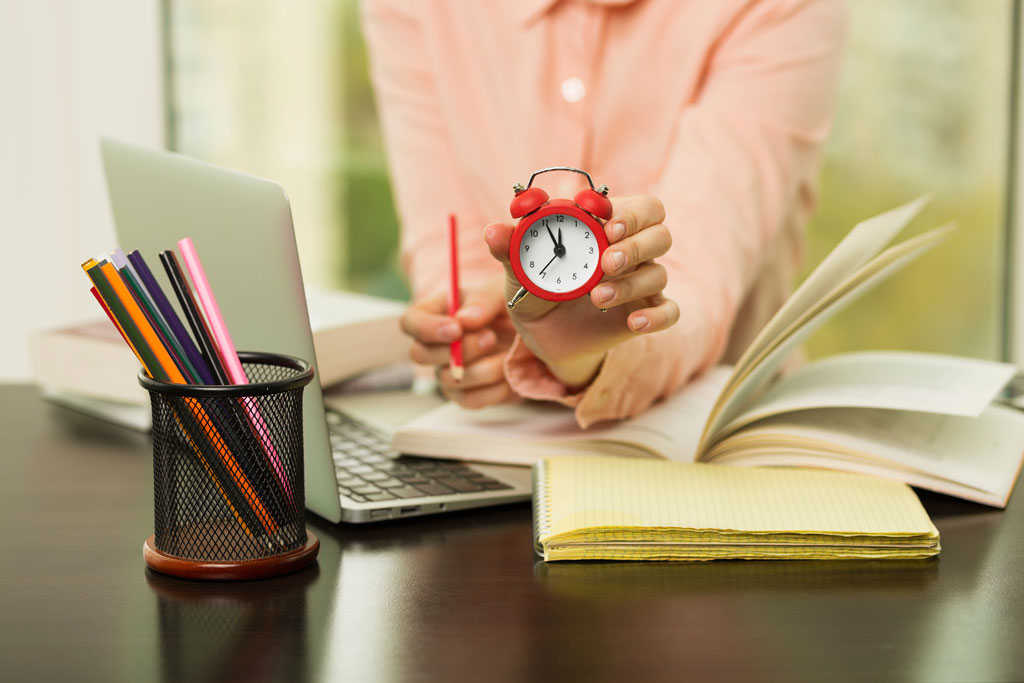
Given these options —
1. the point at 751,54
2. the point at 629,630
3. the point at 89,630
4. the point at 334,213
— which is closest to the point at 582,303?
the point at 629,630

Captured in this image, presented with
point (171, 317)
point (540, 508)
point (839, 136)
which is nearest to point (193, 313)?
point (171, 317)

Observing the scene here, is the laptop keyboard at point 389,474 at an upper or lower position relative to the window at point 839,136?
lower

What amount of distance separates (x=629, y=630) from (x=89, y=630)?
0.96 feet

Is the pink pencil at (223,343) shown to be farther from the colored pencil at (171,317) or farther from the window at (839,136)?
the window at (839,136)

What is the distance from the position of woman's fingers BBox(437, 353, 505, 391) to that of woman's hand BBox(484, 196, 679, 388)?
0.29 feet

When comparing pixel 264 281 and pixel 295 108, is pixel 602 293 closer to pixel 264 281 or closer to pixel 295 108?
pixel 264 281

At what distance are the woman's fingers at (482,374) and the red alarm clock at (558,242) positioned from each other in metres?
0.26

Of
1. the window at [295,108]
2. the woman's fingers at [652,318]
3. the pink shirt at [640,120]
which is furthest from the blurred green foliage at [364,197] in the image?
the woman's fingers at [652,318]

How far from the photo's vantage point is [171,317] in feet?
2.02

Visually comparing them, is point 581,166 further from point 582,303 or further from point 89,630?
point 89,630

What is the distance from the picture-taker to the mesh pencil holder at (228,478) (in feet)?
1.97

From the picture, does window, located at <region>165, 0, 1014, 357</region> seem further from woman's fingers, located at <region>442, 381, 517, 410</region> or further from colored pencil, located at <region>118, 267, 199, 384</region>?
colored pencil, located at <region>118, 267, 199, 384</region>

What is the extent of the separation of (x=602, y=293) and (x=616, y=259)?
0.03 m

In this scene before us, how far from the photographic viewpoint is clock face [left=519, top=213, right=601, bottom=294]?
2.08 ft
